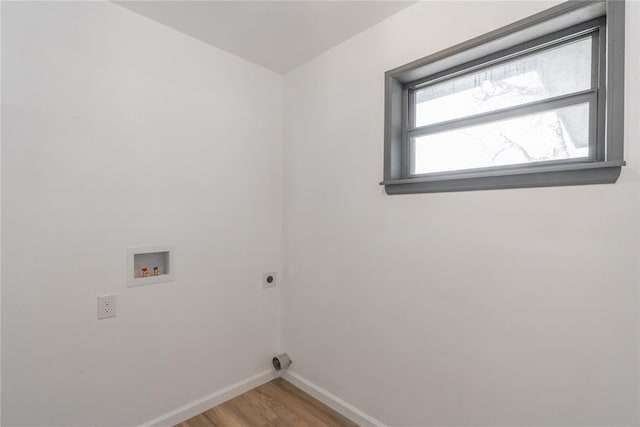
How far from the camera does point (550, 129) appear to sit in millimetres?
1304

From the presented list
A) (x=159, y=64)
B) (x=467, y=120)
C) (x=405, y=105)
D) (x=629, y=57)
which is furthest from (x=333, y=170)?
(x=629, y=57)

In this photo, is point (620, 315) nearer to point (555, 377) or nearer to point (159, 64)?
point (555, 377)

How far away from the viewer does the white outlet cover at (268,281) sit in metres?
2.35

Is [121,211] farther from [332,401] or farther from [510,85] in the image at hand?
[510,85]

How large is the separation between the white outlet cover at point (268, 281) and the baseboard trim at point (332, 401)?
26.9 inches

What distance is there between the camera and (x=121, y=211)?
5.50ft

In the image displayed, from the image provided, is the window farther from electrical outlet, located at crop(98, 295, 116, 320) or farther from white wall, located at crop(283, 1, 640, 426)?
electrical outlet, located at crop(98, 295, 116, 320)

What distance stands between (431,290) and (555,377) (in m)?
0.57

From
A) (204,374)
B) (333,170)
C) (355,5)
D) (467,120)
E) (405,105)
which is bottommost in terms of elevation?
(204,374)

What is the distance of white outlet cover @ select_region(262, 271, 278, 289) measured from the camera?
235cm

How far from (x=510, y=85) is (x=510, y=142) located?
28 centimetres

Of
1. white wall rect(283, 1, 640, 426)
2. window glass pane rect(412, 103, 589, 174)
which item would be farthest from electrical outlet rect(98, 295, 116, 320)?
window glass pane rect(412, 103, 589, 174)

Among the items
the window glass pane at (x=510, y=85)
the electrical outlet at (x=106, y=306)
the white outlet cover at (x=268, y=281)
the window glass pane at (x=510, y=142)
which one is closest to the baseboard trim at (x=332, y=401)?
the white outlet cover at (x=268, y=281)

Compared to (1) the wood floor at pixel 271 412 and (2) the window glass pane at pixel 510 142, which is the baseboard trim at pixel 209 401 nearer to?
(1) the wood floor at pixel 271 412
